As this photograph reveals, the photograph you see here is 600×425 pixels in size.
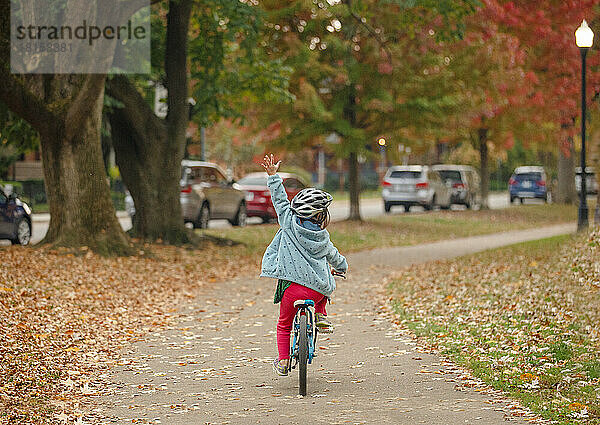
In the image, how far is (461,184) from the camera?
4228cm

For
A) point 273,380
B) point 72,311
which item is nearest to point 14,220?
point 72,311

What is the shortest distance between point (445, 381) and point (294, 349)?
4.29 ft

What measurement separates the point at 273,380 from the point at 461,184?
115 ft

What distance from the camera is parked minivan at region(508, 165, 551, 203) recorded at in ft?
163

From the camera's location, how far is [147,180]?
66.9ft

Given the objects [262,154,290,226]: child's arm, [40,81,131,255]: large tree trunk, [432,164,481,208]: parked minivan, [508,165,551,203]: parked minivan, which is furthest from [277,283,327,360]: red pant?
[508,165,551,203]: parked minivan

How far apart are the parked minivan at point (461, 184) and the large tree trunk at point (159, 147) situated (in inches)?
900

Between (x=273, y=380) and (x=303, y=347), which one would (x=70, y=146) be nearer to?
(x=273, y=380)

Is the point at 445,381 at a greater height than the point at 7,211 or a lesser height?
lesser

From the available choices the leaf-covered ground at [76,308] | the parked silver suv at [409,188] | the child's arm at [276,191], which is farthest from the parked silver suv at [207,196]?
the child's arm at [276,191]

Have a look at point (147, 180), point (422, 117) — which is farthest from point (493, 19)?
point (147, 180)

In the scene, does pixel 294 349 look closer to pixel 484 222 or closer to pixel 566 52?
pixel 566 52

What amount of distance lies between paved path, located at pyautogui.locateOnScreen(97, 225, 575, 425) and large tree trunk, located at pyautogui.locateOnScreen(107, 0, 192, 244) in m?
8.08

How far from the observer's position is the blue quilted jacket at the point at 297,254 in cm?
761
